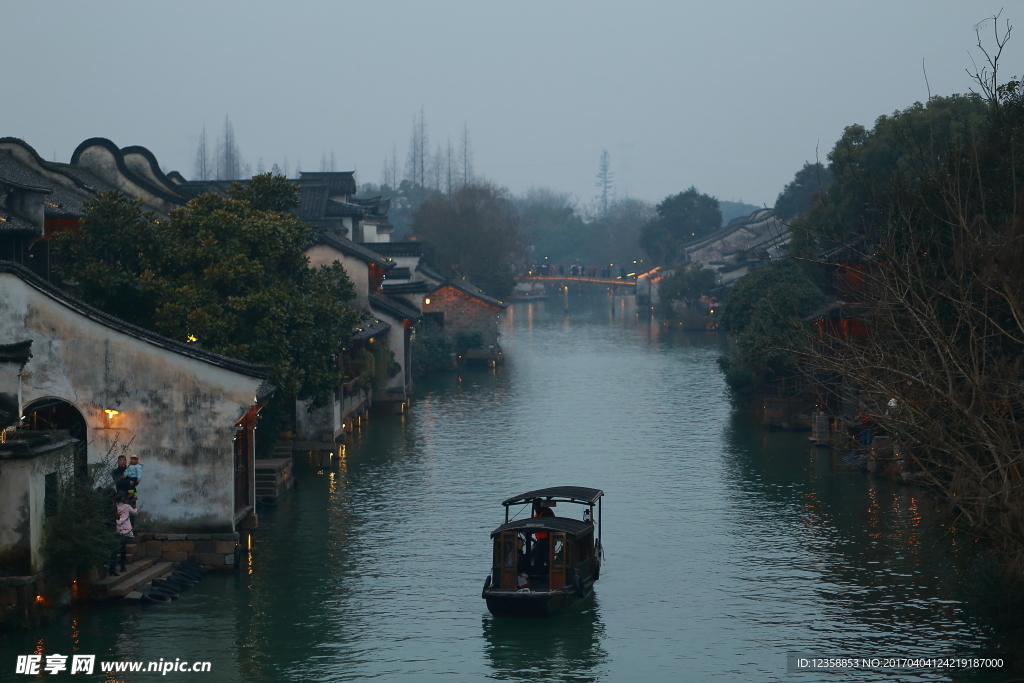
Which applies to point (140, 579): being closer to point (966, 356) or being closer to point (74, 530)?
point (74, 530)

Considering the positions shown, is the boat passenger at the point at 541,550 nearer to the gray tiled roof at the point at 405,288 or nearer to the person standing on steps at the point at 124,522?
the person standing on steps at the point at 124,522

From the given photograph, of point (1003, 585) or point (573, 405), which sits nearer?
point (1003, 585)

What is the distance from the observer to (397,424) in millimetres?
52031

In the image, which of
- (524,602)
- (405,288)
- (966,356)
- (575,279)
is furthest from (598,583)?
(575,279)

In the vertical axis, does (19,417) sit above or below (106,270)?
below

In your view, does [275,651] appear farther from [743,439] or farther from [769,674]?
[743,439]

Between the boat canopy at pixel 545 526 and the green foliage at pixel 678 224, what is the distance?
11765 cm

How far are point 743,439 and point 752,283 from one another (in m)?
12.0

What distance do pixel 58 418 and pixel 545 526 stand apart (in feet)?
38.3

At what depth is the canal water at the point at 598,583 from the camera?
22.2 metres

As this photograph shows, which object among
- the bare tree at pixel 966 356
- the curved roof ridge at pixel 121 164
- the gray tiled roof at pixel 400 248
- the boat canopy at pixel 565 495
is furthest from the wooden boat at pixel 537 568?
the gray tiled roof at pixel 400 248

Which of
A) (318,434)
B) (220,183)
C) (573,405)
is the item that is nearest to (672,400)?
(573,405)

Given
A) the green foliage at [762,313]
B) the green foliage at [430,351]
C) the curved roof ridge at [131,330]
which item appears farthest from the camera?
the green foliage at [430,351]

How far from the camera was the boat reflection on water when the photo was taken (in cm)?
2167
